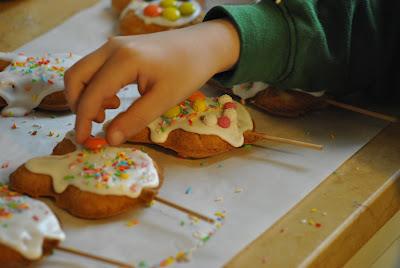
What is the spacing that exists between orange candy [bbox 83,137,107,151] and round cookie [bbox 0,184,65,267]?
0.43 ft

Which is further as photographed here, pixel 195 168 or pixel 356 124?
pixel 356 124

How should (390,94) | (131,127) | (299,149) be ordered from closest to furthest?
(131,127) → (299,149) → (390,94)

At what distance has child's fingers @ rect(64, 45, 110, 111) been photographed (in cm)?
94

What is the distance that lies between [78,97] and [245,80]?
0.29 m

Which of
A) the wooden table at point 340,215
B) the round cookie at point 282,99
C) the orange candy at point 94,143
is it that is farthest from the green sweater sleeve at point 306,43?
the orange candy at point 94,143

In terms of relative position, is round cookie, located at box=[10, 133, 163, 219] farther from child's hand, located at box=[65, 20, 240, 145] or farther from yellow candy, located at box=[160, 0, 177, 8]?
yellow candy, located at box=[160, 0, 177, 8]

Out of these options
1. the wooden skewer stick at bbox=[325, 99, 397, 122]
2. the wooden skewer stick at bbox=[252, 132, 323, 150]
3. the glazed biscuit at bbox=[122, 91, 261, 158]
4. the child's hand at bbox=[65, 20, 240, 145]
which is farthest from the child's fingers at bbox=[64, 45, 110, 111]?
the wooden skewer stick at bbox=[325, 99, 397, 122]

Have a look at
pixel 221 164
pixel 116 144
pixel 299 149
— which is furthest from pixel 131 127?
pixel 299 149

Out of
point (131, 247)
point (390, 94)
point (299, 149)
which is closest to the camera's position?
point (131, 247)

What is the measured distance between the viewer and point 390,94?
1175 millimetres

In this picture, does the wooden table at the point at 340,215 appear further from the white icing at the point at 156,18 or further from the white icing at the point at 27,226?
the white icing at the point at 156,18

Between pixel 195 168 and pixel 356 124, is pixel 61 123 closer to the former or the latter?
pixel 195 168

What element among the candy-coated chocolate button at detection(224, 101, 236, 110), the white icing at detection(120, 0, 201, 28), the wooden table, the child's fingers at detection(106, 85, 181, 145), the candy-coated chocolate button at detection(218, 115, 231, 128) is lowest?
the wooden table

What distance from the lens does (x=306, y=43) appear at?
108cm
